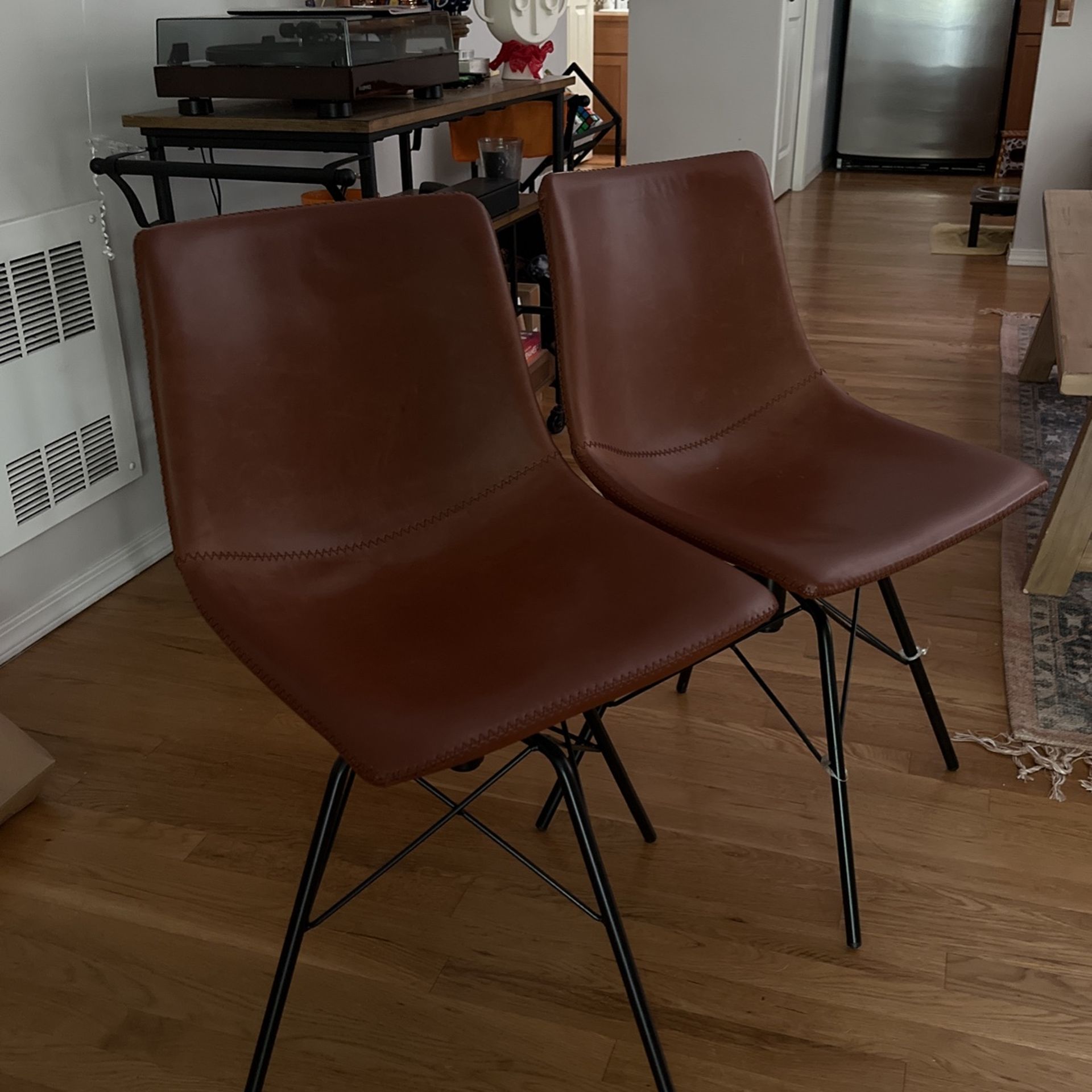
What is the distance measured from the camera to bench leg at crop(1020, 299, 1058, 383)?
300cm

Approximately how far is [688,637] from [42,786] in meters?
1.05

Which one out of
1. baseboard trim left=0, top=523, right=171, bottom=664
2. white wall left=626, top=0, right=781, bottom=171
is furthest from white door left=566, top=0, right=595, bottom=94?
baseboard trim left=0, top=523, right=171, bottom=664

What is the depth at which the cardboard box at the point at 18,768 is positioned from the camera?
1.53m

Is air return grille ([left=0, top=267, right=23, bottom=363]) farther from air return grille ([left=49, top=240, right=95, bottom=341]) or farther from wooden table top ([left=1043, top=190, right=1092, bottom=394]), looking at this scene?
wooden table top ([left=1043, top=190, right=1092, bottom=394])

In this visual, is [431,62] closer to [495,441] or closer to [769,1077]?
[495,441]

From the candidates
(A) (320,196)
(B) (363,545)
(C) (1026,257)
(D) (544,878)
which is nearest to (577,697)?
(D) (544,878)

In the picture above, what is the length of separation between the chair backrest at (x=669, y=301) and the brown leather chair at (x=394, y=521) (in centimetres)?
10

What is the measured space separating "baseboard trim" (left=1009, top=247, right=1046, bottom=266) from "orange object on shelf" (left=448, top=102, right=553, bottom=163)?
231cm

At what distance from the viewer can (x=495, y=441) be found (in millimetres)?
1338

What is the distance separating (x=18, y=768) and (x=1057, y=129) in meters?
4.12

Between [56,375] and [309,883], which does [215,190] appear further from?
[309,883]

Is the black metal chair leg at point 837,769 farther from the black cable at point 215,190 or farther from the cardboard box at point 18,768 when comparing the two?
the black cable at point 215,190

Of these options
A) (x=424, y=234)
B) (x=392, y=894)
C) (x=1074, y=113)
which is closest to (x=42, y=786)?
(x=392, y=894)

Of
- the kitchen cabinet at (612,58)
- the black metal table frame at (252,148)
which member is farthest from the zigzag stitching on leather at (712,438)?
Result: the kitchen cabinet at (612,58)
